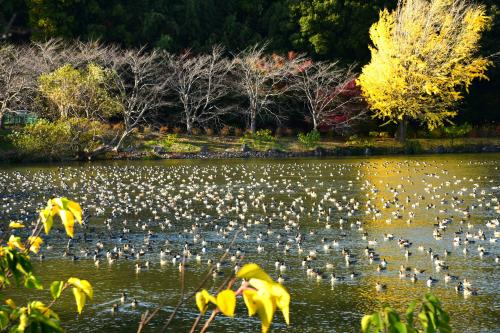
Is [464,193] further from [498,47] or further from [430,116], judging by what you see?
[498,47]

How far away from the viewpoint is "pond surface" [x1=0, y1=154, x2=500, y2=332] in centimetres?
1423

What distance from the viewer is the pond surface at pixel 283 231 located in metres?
14.2

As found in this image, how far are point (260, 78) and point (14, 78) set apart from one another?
58.1ft

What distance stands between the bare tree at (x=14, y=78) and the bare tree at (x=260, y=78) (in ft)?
48.8

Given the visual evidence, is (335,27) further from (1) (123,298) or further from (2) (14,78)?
(1) (123,298)

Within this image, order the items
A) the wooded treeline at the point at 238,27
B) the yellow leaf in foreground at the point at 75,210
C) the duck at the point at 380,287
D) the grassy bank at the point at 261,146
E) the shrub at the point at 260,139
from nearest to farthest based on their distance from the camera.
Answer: the yellow leaf in foreground at the point at 75,210
the duck at the point at 380,287
the grassy bank at the point at 261,146
the shrub at the point at 260,139
the wooded treeline at the point at 238,27

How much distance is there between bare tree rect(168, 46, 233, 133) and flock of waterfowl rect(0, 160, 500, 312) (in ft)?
49.8

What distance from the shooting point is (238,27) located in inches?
2485

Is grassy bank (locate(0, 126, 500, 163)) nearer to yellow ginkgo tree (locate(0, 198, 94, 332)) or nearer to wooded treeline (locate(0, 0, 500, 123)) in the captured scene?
wooded treeline (locate(0, 0, 500, 123))

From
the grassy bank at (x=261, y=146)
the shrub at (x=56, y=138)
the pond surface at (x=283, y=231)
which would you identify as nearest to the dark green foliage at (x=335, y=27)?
the grassy bank at (x=261, y=146)

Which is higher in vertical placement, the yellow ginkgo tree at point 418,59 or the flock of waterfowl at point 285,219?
the yellow ginkgo tree at point 418,59

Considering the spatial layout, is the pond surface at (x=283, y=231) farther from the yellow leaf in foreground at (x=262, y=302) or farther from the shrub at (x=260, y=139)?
the shrub at (x=260, y=139)

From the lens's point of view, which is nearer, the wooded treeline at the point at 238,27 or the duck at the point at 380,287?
the duck at the point at 380,287

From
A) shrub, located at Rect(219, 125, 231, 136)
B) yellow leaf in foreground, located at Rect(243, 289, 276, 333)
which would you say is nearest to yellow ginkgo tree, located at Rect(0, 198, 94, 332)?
yellow leaf in foreground, located at Rect(243, 289, 276, 333)
